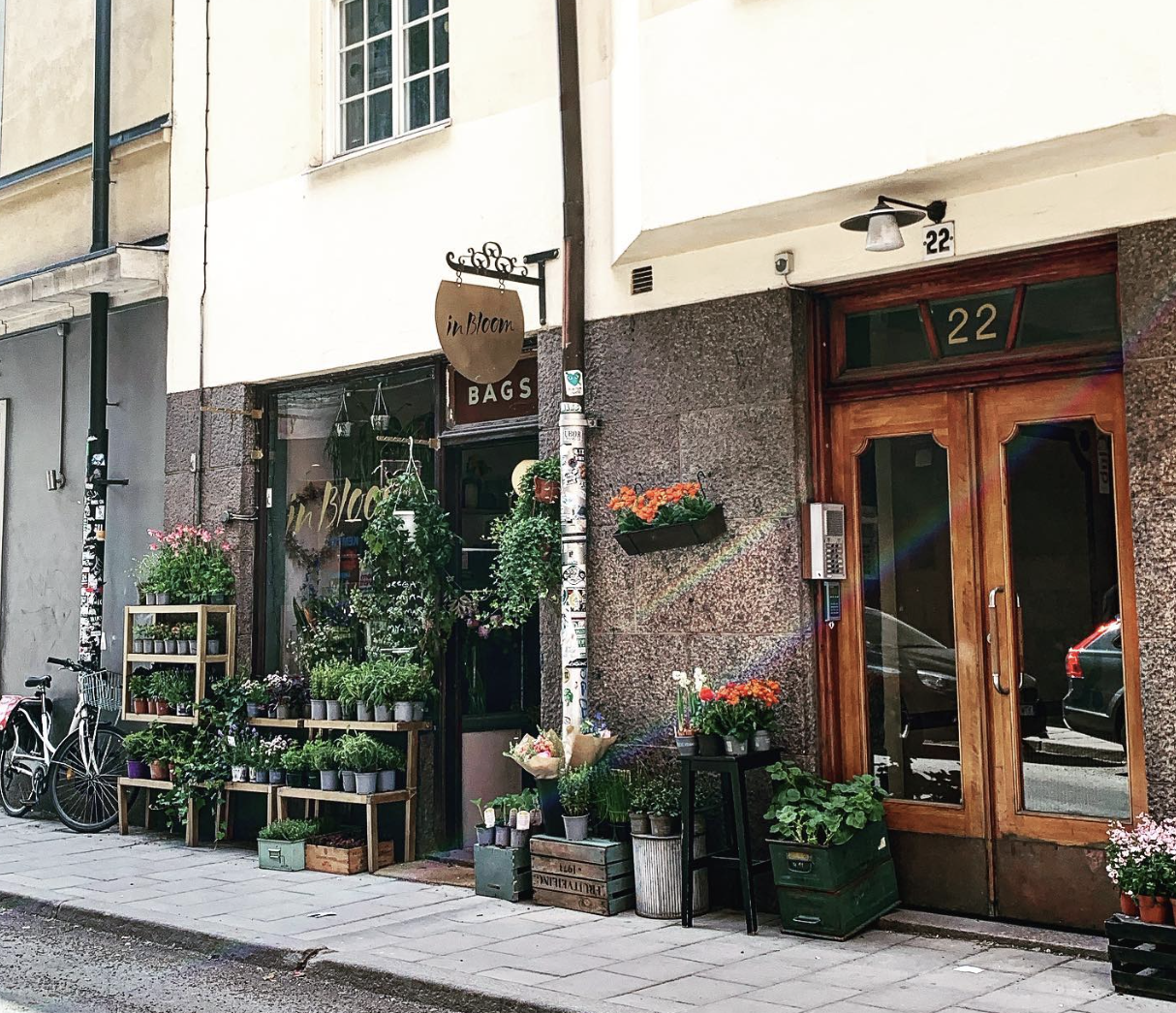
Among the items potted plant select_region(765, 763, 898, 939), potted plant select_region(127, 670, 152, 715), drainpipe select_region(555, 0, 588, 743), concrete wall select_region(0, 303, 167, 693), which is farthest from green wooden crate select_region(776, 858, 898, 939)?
concrete wall select_region(0, 303, 167, 693)

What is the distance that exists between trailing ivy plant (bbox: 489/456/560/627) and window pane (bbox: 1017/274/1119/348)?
2905mm

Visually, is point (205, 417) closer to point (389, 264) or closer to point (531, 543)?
point (389, 264)

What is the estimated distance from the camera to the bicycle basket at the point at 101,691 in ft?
35.6

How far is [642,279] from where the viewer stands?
26.7 ft

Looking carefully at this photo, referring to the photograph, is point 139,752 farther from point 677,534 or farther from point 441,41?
point 441,41

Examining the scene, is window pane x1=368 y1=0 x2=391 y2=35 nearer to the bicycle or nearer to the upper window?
the upper window

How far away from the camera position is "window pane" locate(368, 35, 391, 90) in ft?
32.3

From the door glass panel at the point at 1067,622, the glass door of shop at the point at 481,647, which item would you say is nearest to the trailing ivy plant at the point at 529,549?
the glass door of shop at the point at 481,647

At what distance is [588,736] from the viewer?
773cm

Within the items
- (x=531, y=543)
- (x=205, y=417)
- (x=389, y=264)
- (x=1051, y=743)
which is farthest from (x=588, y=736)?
(x=205, y=417)

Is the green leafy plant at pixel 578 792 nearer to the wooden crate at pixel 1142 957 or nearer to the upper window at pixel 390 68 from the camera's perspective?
the wooden crate at pixel 1142 957

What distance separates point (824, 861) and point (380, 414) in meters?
4.74

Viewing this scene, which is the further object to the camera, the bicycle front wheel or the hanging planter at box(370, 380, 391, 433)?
the bicycle front wheel

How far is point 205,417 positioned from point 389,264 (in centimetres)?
221
